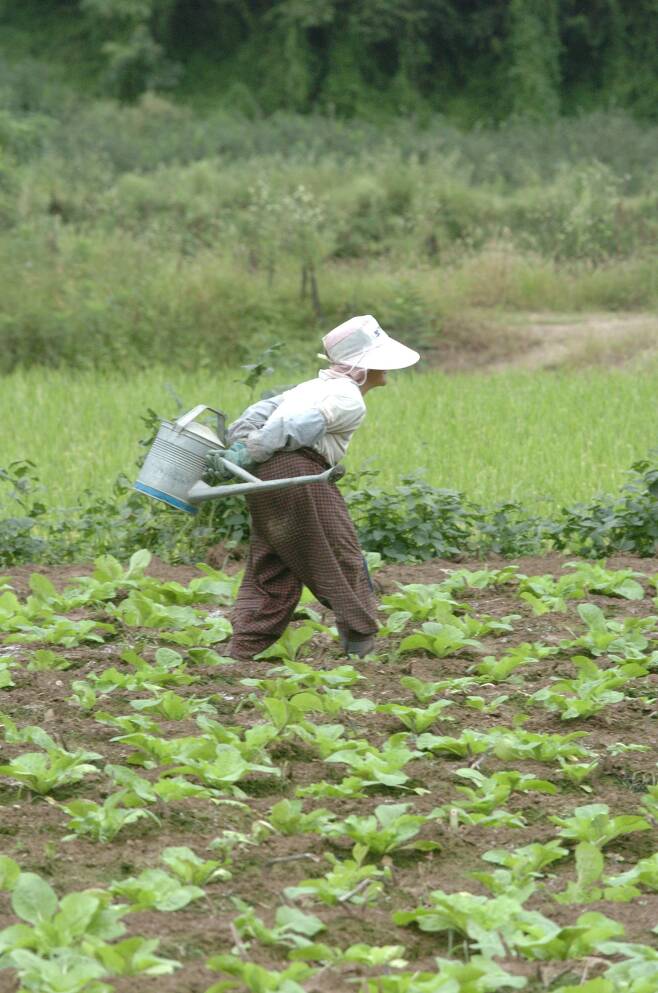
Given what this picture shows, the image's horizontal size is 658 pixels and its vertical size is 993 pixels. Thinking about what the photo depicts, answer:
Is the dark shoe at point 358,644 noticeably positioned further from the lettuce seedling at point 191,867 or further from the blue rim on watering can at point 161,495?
the lettuce seedling at point 191,867

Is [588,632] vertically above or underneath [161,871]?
underneath

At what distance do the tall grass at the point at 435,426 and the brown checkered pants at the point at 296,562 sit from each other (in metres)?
2.22

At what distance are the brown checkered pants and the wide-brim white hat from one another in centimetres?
34

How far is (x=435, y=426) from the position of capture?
1051cm

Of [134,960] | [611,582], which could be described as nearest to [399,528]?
[611,582]

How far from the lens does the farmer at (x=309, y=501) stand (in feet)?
17.9

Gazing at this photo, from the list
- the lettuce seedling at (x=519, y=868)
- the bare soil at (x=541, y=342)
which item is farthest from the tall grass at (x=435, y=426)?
the lettuce seedling at (x=519, y=868)

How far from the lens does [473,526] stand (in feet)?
25.2

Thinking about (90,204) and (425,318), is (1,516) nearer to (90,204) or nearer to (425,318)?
(425,318)

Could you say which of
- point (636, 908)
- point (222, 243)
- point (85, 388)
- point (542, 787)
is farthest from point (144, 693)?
point (222, 243)

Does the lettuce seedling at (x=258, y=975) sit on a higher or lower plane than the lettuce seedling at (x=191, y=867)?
higher

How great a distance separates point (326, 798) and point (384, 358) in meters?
1.80

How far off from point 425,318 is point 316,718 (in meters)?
10.4

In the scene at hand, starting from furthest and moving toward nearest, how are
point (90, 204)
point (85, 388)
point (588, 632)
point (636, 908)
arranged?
point (90, 204) < point (85, 388) < point (588, 632) < point (636, 908)
